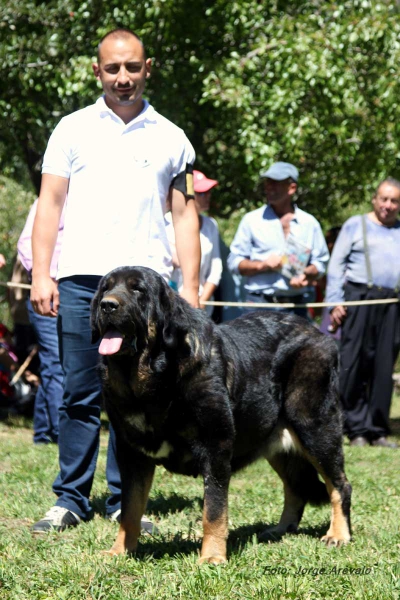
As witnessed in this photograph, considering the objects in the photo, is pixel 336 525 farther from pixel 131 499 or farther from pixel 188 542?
pixel 131 499

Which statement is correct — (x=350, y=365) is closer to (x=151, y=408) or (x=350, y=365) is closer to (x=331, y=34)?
(x=331, y=34)

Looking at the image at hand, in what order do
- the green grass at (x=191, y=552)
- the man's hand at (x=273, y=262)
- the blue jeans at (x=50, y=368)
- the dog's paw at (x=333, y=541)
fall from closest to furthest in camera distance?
the green grass at (x=191, y=552) < the dog's paw at (x=333, y=541) < the blue jeans at (x=50, y=368) < the man's hand at (x=273, y=262)

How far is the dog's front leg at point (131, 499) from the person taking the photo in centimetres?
426

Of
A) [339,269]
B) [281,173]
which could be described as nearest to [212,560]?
[281,173]

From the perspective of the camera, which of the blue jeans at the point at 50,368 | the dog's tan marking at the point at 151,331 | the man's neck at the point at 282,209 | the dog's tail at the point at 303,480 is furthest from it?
the man's neck at the point at 282,209

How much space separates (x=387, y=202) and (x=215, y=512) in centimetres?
521

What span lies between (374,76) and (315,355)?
7.31 m

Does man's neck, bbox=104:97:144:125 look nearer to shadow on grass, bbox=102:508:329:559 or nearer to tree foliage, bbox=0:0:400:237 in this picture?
shadow on grass, bbox=102:508:329:559

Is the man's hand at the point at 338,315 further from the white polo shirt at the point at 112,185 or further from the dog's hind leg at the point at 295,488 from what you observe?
the white polo shirt at the point at 112,185

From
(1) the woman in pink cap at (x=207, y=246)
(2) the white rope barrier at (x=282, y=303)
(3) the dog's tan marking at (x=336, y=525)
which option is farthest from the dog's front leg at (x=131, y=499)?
(1) the woman in pink cap at (x=207, y=246)

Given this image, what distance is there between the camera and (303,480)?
494 cm

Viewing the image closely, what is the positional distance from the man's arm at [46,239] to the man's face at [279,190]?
3624 millimetres

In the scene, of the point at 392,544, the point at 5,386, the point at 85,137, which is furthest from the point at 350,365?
the point at 85,137

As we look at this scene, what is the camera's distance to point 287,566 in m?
4.00
